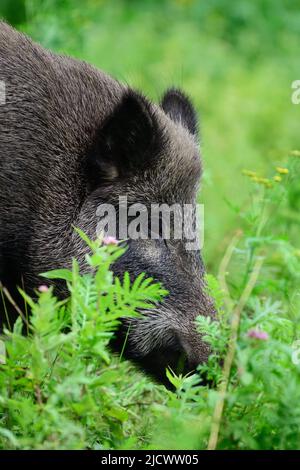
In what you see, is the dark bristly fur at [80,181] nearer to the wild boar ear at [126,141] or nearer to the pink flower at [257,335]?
the wild boar ear at [126,141]

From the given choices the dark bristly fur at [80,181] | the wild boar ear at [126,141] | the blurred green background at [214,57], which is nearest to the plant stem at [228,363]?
the dark bristly fur at [80,181]

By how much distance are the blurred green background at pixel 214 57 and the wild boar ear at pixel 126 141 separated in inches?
77.6

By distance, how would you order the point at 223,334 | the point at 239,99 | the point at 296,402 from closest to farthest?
the point at 296,402
the point at 223,334
the point at 239,99

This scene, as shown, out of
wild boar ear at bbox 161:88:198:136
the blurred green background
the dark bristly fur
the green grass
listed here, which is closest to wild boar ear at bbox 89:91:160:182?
the dark bristly fur

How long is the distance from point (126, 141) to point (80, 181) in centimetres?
31

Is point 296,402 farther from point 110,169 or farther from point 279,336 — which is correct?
point 110,169

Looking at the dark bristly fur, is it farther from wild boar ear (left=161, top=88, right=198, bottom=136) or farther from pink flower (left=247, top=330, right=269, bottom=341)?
pink flower (left=247, top=330, right=269, bottom=341)

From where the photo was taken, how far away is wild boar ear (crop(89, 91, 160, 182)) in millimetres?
4441

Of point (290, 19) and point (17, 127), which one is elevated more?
point (290, 19)

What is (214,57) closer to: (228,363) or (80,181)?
(80,181)

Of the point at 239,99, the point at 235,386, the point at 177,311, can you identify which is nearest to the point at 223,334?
the point at 235,386

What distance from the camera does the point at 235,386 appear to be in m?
3.48

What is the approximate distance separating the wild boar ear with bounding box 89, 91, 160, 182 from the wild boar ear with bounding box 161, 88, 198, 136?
803 mm
